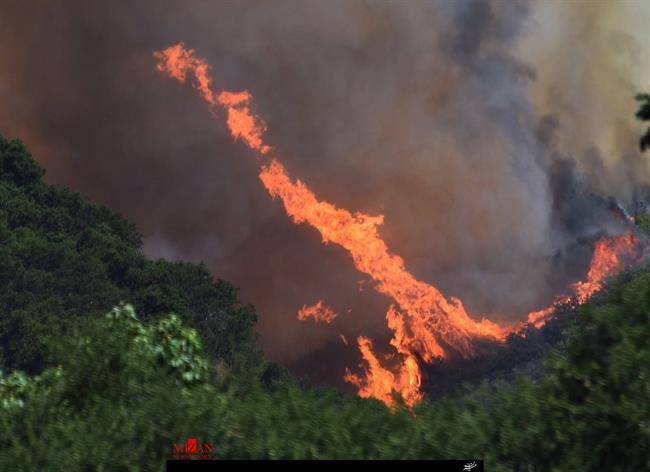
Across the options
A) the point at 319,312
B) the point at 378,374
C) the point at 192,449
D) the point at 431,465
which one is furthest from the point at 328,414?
the point at 319,312

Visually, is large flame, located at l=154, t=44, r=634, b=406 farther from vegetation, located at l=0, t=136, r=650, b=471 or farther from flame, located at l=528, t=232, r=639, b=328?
vegetation, located at l=0, t=136, r=650, b=471

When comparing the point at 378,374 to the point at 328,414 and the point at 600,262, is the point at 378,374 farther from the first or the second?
→ the point at 328,414

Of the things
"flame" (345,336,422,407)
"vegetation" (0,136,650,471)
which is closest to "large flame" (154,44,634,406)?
"flame" (345,336,422,407)

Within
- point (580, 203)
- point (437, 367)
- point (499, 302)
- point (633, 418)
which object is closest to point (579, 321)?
point (633, 418)

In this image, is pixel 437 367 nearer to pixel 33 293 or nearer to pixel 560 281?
pixel 560 281

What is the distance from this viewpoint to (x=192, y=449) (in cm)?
834

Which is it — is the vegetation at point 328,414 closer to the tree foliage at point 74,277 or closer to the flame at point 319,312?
the tree foliage at point 74,277

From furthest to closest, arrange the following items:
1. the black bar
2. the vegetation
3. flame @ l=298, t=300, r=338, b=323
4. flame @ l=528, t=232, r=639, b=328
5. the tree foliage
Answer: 1. flame @ l=528, t=232, r=639, b=328
2. flame @ l=298, t=300, r=338, b=323
3. the tree foliage
4. the vegetation
5. the black bar

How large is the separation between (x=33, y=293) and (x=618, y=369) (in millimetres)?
38438

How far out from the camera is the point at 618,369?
338 inches

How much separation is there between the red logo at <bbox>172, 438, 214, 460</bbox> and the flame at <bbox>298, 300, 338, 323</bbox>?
52641mm

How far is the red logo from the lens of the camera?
8.31 meters

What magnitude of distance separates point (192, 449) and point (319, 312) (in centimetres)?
5337

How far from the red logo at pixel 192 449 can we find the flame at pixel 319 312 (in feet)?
173
